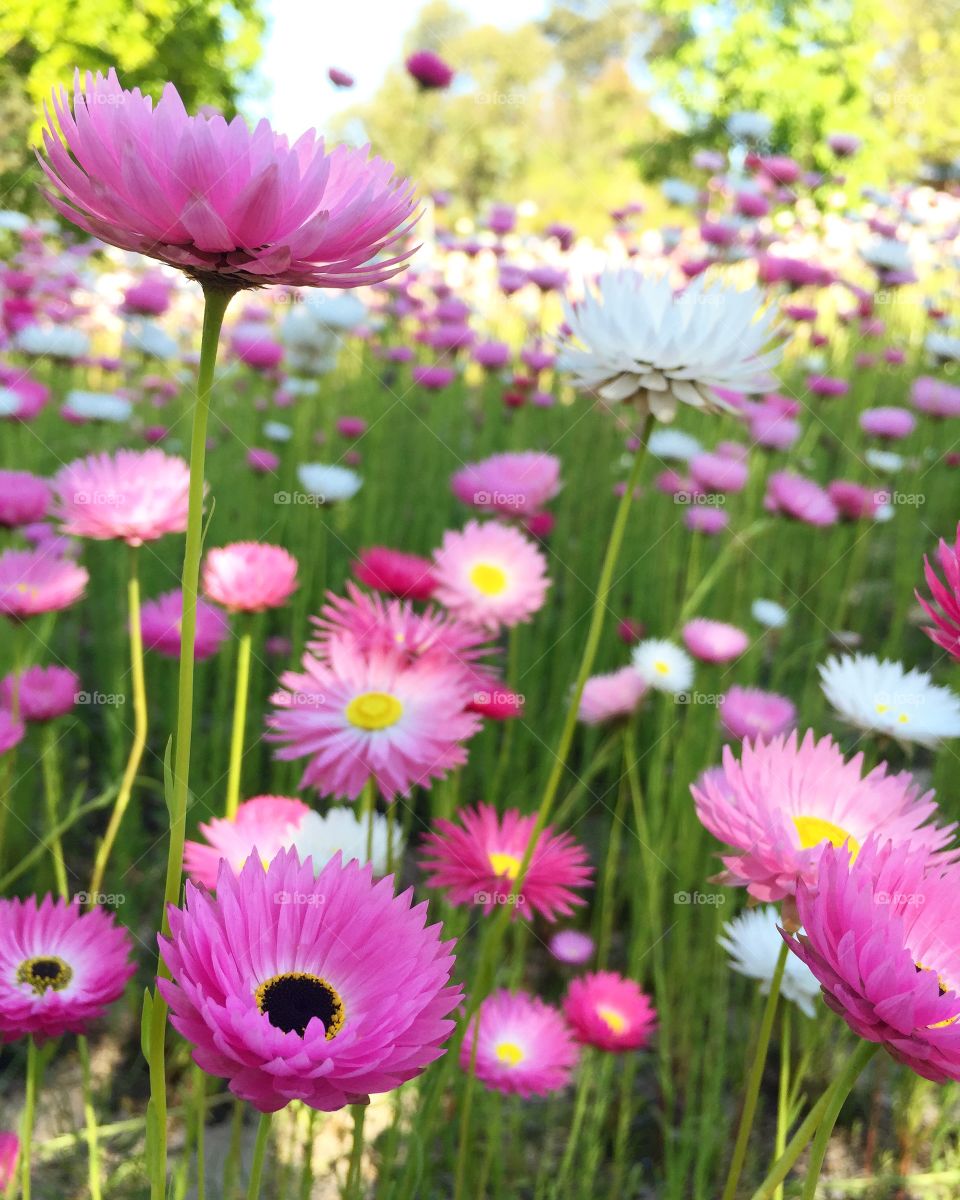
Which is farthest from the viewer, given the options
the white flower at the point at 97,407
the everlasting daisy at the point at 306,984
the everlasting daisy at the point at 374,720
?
the white flower at the point at 97,407

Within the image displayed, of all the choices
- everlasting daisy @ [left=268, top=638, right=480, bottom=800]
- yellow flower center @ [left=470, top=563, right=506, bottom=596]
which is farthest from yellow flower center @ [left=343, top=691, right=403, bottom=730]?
yellow flower center @ [left=470, top=563, right=506, bottom=596]

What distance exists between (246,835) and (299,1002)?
0.95ft

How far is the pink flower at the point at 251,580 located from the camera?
1.00 meters

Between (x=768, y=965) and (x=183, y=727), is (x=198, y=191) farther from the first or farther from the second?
(x=768, y=965)

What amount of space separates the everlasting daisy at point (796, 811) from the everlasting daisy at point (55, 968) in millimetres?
412

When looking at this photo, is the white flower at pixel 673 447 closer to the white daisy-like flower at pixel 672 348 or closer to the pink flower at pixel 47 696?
the white daisy-like flower at pixel 672 348

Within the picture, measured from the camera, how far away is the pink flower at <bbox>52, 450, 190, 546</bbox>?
3.12 ft

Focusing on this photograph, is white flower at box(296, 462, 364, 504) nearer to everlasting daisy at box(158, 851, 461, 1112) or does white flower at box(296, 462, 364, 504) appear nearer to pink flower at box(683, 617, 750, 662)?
pink flower at box(683, 617, 750, 662)

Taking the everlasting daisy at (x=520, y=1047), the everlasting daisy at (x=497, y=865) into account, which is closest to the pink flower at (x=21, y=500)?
the everlasting daisy at (x=497, y=865)

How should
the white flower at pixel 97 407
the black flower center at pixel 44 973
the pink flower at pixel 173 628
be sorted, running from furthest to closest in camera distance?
the white flower at pixel 97 407 < the pink flower at pixel 173 628 < the black flower center at pixel 44 973

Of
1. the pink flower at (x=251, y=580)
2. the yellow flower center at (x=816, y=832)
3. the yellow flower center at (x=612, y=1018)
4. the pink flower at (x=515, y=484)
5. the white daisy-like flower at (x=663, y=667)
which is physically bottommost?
the yellow flower center at (x=612, y=1018)

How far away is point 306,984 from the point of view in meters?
0.48

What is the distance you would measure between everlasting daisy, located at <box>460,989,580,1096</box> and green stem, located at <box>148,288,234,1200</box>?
508mm

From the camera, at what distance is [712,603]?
2092 mm
